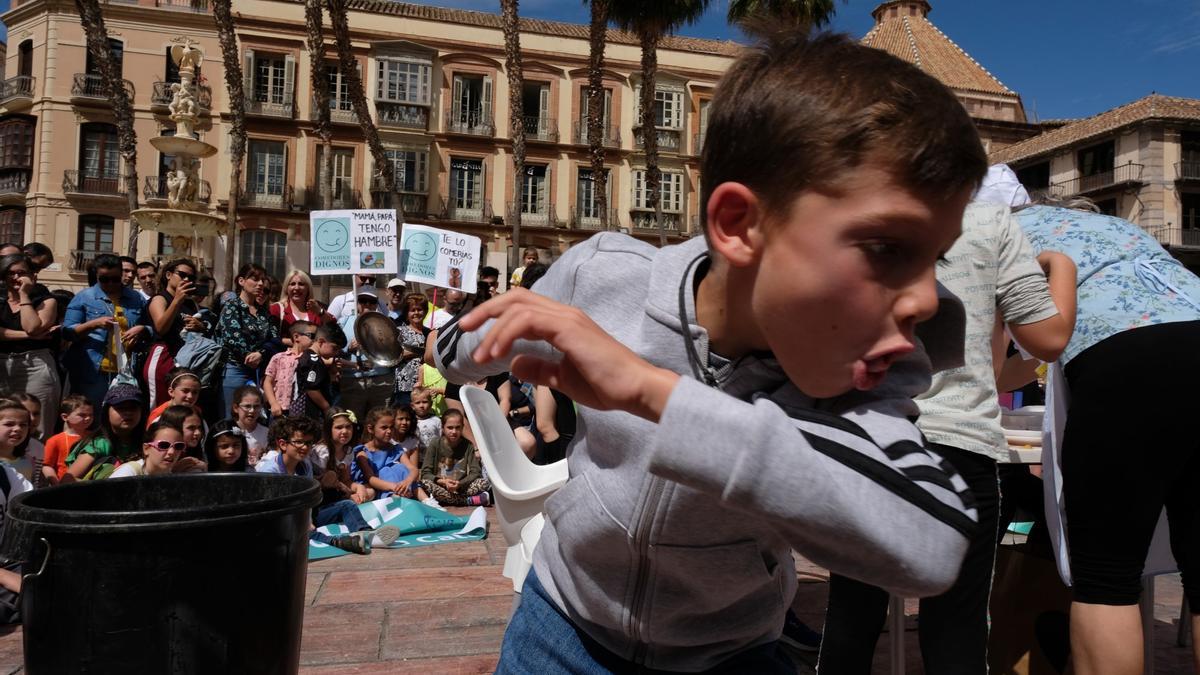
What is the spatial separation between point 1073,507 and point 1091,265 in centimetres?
67

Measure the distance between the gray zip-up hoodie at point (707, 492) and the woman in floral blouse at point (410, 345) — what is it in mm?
6543

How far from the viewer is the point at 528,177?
3459 centimetres

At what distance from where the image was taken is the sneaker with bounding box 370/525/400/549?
18.2 feet

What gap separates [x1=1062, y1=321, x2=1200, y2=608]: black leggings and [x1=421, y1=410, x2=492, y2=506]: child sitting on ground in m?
5.40

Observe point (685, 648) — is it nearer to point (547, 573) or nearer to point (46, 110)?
point (547, 573)

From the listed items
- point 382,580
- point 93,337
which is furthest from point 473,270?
point 382,580

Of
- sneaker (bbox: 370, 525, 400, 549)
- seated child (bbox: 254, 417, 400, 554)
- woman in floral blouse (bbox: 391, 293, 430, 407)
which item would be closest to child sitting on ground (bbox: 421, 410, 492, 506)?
woman in floral blouse (bbox: 391, 293, 430, 407)

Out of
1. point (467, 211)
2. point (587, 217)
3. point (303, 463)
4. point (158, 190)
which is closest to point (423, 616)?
point (303, 463)

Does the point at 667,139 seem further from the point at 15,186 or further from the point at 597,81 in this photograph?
the point at 15,186

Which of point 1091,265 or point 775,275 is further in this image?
point 1091,265

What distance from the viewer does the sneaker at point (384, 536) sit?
556cm

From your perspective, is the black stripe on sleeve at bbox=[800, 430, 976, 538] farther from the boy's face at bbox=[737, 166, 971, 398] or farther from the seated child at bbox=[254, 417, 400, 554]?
the seated child at bbox=[254, 417, 400, 554]

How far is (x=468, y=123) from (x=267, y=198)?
8047 mm

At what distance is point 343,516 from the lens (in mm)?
6137
